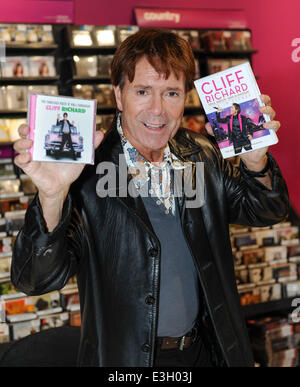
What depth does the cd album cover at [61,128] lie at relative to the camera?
1.40m

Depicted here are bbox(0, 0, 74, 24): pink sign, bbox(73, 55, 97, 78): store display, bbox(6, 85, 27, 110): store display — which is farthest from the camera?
bbox(73, 55, 97, 78): store display

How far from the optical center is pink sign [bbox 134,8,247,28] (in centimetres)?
500

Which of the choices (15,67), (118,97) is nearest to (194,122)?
(15,67)

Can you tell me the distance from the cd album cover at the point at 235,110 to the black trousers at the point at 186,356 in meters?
0.68

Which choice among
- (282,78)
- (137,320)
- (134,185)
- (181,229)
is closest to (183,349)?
(137,320)

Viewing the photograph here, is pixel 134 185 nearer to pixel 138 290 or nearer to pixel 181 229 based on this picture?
pixel 181 229

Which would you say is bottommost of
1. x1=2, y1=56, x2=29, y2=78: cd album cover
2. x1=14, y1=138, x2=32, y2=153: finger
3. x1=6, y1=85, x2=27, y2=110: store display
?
x1=14, y1=138, x2=32, y2=153: finger

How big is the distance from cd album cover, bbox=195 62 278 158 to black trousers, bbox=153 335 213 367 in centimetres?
68

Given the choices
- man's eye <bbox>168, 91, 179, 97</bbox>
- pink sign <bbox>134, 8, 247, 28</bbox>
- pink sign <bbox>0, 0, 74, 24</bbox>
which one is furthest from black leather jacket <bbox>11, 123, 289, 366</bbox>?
pink sign <bbox>134, 8, 247, 28</bbox>

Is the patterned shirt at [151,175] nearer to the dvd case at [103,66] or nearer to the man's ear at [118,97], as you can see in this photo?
the man's ear at [118,97]

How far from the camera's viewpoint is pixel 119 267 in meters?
1.56

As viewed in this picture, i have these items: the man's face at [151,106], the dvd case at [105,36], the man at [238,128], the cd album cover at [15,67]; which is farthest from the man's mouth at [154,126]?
the dvd case at [105,36]
